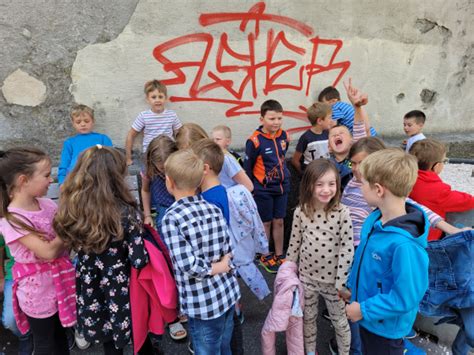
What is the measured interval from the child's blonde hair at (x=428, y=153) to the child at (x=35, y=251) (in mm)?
2284

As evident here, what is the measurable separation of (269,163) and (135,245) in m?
1.83

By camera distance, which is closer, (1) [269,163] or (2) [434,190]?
(2) [434,190]

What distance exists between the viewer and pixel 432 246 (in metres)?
1.98

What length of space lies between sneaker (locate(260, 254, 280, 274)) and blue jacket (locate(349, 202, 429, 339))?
173cm

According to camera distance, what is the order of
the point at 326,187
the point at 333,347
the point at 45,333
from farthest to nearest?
1. the point at 333,347
2. the point at 326,187
3. the point at 45,333

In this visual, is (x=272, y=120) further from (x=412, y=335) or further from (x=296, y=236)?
(x=412, y=335)

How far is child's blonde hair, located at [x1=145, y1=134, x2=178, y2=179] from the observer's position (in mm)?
2539

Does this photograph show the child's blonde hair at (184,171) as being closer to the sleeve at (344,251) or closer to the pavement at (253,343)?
the sleeve at (344,251)

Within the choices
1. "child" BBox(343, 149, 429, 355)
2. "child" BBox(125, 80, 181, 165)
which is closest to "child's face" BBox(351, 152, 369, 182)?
"child" BBox(343, 149, 429, 355)

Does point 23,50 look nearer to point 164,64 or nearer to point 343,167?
point 164,64

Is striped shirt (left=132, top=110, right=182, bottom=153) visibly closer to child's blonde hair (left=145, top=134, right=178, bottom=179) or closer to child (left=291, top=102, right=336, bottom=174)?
child's blonde hair (left=145, top=134, right=178, bottom=179)

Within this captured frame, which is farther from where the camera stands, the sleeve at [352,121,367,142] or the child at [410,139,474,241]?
the sleeve at [352,121,367,142]

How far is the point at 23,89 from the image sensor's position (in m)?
3.33

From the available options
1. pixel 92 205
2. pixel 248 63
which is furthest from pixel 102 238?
pixel 248 63
